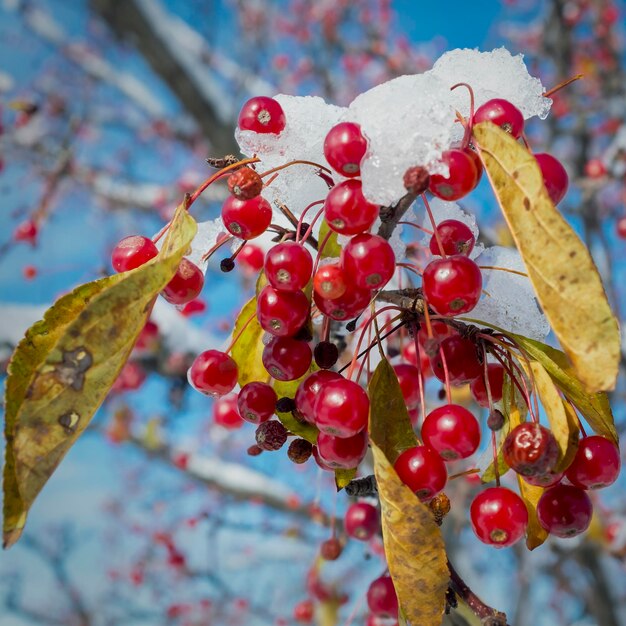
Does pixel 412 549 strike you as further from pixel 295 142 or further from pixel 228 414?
pixel 228 414

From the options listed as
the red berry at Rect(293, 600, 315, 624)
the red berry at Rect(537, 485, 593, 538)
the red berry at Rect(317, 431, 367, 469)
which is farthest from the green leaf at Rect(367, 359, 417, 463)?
the red berry at Rect(293, 600, 315, 624)

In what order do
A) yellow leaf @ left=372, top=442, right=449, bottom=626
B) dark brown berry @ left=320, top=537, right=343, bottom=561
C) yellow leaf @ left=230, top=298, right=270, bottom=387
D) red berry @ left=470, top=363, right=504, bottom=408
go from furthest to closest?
dark brown berry @ left=320, top=537, right=343, bottom=561
yellow leaf @ left=230, top=298, right=270, bottom=387
red berry @ left=470, top=363, right=504, bottom=408
yellow leaf @ left=372, top=442, right=449, bottom=626

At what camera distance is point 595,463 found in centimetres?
92

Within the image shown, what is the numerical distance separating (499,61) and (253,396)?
769 mm

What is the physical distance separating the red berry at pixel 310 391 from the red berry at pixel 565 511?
0.41 metres

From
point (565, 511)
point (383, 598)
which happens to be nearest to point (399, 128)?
point (565, 511)

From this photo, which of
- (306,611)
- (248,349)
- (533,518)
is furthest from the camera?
(306,611)

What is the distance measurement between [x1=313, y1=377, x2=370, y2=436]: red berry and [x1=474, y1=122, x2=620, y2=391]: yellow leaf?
0.32 m

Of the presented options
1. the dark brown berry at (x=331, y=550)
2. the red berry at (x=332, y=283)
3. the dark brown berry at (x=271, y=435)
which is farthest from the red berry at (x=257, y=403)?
the dark brown berry at (x=331, y=550)

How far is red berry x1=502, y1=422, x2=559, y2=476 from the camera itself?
82 centimetres

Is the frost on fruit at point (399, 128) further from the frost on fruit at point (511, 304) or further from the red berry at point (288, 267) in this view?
the frost on fruit at point (511, 304)

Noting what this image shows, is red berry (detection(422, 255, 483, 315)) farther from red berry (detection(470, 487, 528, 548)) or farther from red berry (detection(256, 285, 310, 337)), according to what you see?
red berry (detection(470, 487, 528, 548))

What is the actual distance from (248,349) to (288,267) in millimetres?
347

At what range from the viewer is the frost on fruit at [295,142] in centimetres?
105
